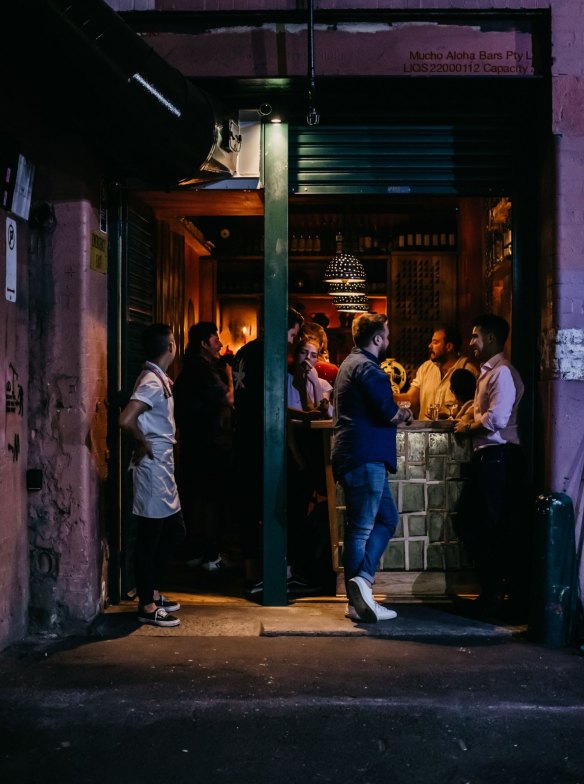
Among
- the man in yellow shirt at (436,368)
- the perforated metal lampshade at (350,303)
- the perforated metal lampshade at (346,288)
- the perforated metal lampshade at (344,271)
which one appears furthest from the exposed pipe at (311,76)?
the perforated metal lampshade at (350,303)

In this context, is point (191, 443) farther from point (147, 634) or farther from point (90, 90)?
point (90, 90)

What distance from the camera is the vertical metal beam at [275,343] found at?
23.2 feet

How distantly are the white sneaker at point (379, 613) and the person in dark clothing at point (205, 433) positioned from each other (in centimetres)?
215

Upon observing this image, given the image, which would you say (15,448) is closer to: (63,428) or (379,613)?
(63,428)

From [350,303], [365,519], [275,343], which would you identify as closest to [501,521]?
[365,519]

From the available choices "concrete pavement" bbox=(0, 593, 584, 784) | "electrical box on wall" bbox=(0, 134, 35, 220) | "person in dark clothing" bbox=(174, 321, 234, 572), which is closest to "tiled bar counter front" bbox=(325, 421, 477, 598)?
"concrete pavement" bbox=(0, 593, 584, 784)

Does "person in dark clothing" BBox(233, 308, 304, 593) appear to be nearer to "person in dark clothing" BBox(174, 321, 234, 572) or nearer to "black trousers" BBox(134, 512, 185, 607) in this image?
"person in dark clothing" BBox(174, 321, 234, 572)

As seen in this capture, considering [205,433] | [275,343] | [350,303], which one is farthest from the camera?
[350,303]

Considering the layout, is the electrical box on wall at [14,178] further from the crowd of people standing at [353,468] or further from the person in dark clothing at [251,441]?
the person in dark clothing at [251,441]

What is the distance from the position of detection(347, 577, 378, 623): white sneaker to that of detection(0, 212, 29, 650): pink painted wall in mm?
2225

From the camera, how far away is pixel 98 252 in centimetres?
688

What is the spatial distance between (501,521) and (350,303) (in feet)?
19.2

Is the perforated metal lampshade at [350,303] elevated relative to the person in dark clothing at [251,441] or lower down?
elevated

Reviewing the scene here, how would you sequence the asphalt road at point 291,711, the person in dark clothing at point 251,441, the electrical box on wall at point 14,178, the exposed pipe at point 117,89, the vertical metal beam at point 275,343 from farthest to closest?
the person in dark clothing at point 251,441
the vertical metal beam at point 275,343
the electrical box on wall at point 14,178
the exposed pipe at point 117,89
the asphalt road at point 291,711
